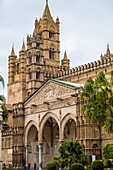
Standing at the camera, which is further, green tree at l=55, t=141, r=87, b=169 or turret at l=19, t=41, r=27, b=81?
turret at l=19, t=41, r=27, b=81

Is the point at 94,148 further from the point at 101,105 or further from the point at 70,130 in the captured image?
the point at 101,105

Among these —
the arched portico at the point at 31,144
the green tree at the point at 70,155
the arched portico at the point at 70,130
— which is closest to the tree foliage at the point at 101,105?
the green tree at the point at 70,155

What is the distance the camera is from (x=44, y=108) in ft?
184

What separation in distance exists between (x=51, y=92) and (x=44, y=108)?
250 centimetres

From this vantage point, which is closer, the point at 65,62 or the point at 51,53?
the point at 51,53

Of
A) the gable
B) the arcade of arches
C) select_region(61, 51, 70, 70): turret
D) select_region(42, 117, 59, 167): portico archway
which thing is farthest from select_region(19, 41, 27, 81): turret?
select_region(42, 117, 59, 167): portico archway

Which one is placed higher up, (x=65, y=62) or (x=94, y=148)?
(x=65, y=62)

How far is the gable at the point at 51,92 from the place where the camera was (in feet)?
173

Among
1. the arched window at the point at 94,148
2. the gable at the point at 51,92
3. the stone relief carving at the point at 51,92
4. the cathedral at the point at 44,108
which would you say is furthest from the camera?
the stone relief carving at the point at 51,92

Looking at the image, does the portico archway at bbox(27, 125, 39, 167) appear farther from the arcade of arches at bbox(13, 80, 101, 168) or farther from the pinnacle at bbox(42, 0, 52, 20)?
the pinnacle at bbox(42, 0, 52, 20)

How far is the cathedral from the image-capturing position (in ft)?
160

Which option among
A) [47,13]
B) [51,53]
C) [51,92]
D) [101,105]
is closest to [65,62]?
[51,53]

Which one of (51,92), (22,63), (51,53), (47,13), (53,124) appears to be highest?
(47,13)

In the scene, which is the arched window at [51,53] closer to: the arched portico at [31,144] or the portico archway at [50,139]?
the portico archway at [50,139]
